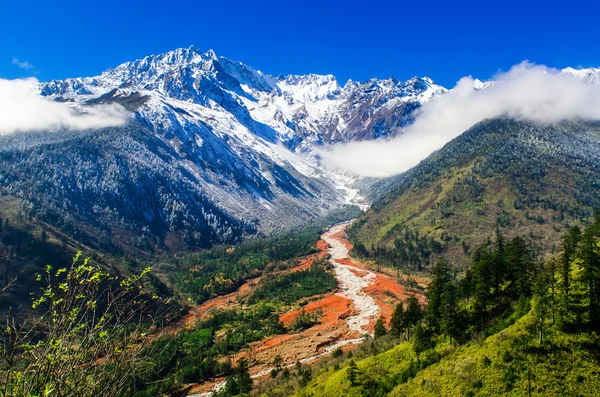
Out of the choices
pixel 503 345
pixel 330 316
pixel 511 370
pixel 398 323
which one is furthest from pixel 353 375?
pixel 330 316

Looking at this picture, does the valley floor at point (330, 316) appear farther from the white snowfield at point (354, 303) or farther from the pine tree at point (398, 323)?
the pine tree at point (398, 323)

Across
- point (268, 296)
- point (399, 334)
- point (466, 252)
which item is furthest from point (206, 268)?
point (399, 334)

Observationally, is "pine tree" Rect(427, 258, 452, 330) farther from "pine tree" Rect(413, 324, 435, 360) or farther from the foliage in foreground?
the foliage in foreground

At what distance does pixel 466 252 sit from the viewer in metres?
173

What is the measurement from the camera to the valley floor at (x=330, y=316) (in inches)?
3661

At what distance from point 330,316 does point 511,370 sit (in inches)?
3373

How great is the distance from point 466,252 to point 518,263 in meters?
121

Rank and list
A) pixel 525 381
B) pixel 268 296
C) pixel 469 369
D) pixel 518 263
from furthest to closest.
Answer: pixel 268 296, pixel 518 263, pixel 469 369, pixel 525 381

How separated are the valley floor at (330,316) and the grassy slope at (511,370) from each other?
4540 centimetres

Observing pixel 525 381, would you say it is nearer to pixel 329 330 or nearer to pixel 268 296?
pixel 329 330

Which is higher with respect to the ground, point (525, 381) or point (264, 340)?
point (525, 381)

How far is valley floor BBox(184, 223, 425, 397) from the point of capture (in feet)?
305

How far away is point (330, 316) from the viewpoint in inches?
4811

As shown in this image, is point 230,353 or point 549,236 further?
point 549,236
